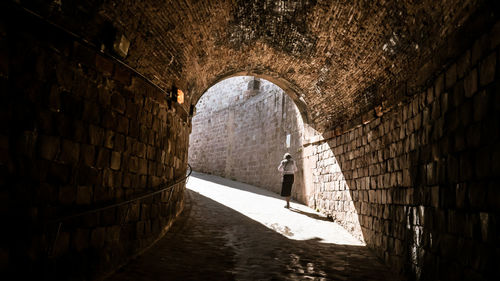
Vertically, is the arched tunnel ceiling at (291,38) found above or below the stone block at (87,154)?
above

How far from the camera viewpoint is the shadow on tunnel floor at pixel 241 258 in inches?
151

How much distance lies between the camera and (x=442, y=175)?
3.14 meters

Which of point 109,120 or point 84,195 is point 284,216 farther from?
point 84,195

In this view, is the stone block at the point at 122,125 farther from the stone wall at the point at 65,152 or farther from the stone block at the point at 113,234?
the stone block at the point at 113,234

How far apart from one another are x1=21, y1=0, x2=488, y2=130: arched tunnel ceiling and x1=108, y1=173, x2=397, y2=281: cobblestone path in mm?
2585

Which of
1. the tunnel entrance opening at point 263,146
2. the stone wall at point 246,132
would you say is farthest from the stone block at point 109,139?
the stone wall at point 246,132

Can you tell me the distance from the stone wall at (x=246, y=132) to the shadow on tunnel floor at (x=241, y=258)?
4.87 m

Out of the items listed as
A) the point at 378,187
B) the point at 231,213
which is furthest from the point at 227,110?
the point at 378,187

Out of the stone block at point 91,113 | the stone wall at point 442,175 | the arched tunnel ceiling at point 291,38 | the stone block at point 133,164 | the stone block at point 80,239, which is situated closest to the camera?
the stone wall at point 442,175

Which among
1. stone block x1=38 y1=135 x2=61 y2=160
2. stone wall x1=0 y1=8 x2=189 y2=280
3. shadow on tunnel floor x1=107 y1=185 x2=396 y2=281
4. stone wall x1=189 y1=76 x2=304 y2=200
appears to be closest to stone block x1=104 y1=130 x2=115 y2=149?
stone wall x1=0 y1=8 x2=189 y2=280

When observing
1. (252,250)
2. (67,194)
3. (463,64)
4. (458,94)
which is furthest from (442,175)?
A: (67,194)

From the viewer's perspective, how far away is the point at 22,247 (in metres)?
2.53

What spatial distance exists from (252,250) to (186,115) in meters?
3.16

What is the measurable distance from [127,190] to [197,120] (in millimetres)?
16183
